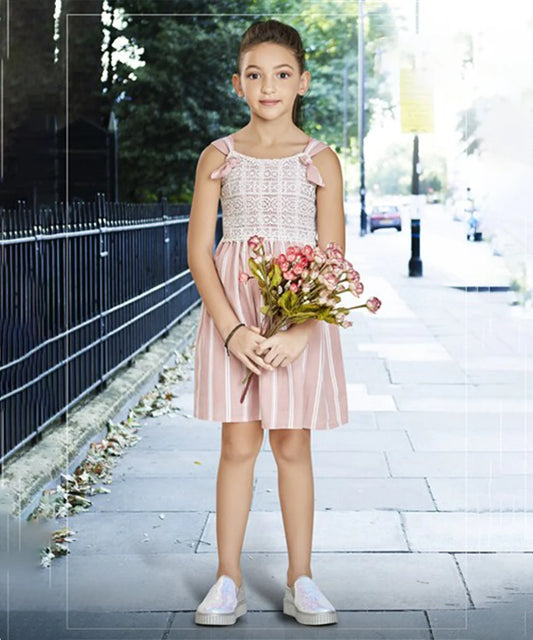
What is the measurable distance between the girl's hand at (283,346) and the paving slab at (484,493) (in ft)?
6.53

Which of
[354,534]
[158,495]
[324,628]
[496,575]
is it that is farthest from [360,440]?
[324,628]

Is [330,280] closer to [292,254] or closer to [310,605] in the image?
[292,254]

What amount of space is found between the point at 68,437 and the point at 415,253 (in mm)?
7826

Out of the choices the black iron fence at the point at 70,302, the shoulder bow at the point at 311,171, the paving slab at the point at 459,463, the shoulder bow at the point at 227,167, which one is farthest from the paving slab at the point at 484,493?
the shoulder bow at the point at 227,167

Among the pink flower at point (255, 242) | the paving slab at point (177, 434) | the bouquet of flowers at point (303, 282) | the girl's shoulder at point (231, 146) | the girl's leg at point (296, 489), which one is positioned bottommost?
the paving slab at point (177, 434)

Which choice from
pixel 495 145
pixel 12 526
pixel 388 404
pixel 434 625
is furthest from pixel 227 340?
pixel 388 404

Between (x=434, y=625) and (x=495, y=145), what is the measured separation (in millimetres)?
2090

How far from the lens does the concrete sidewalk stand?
367 cm

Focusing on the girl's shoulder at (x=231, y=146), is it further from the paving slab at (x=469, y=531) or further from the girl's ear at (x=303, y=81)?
the paving slab at (x=469, y=531)

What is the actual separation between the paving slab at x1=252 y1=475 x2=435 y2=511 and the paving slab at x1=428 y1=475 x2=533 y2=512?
0.07 m

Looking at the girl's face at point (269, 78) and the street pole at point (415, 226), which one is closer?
the girl's face at point (269, 78)

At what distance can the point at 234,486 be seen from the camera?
3570 mm

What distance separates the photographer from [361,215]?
10.5 metres

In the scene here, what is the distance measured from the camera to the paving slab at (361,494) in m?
5.11
